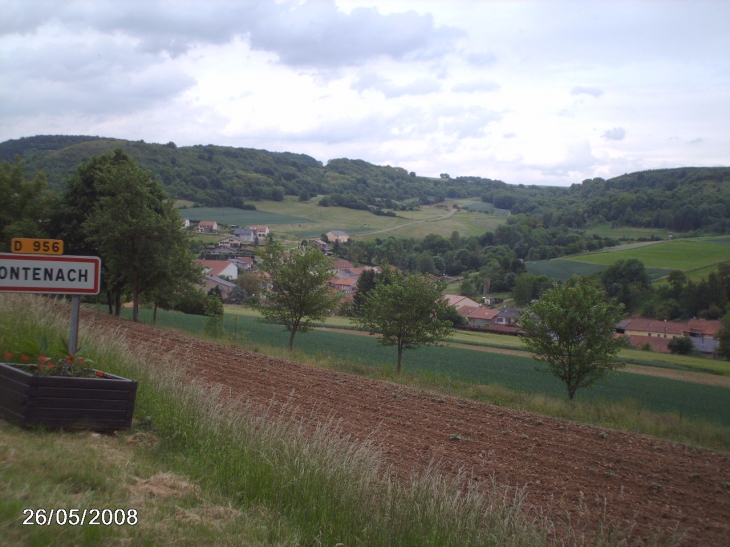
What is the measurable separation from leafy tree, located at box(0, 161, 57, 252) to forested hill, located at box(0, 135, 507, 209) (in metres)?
11.5

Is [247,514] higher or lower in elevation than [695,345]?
higher

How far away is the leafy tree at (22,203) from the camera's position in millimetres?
27656

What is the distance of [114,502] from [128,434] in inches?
87.7

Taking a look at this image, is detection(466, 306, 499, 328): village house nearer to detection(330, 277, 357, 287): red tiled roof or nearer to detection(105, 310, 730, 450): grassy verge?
detection(105, 310, 730, 450): grassy verge

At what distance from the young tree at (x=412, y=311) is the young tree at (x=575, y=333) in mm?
3635

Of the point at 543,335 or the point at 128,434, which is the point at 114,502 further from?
the point at 543,335

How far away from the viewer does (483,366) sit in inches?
1275

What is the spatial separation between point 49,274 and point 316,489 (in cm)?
375

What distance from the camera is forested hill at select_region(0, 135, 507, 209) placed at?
6358 centimetres

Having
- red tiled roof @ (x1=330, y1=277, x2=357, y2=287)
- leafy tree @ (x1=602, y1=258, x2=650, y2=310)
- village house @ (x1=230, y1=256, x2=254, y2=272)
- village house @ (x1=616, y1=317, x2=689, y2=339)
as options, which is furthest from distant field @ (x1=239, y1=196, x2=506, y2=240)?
leafy tree @ (x1=602, y1=258, x2=650, y2=310)

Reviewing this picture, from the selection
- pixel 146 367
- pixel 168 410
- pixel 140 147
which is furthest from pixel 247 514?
pixel 140 147

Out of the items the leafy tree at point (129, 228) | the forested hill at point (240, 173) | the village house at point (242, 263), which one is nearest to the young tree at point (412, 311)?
the leafy tree at point (129, 228)

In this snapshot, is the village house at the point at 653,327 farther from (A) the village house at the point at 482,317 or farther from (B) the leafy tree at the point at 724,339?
(A) the village house at the point at 482,317

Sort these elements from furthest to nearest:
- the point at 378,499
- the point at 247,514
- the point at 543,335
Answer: the point at 543,335 < the point at 378,499 < the point at 247,514
